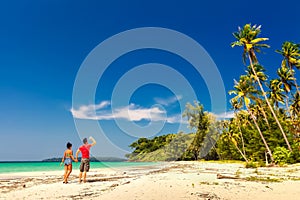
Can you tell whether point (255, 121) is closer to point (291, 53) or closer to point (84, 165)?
point (291, 53)

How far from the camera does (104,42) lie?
2248 centimetres

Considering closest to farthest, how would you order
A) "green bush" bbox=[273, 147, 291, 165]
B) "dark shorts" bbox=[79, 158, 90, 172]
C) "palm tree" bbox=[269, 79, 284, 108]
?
"dark shorts" bbox=[79, 158, 90, 172] < "green bush" bbox=[273, 147, 291, 165] < "palm tree" bbox=[269, 79, 284, 108]

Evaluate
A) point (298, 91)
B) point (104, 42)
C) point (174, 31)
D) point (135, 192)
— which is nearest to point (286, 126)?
point (298, 91)

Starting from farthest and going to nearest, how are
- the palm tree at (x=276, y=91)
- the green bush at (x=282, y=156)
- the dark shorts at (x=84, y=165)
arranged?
the palm tree at (x=276, y=91), the green bush at (x=282, y=156), the dark shorts at (x=84, y=165)

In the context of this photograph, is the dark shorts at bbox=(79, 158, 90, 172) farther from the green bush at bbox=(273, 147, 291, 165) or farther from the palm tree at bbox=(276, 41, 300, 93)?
the palm tree at bbox=(276, 41, 300, 93)

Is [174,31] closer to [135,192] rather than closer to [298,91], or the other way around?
[135,192]

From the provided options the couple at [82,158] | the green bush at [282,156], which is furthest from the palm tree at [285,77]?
the couple at [82,158]

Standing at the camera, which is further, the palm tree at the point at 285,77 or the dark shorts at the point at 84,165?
the palm tree at the point at 285,77

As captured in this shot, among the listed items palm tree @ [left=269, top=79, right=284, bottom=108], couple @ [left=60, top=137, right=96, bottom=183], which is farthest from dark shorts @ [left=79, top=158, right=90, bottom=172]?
palm tree @ [left=269, top=79, right=284, bottom=108]

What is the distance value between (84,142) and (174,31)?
18358 mm

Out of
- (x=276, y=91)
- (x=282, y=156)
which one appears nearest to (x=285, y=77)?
(x=276, y=91)

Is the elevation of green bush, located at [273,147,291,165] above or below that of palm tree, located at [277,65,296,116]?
below

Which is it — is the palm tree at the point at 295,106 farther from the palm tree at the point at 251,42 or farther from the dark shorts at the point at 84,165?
the dark shorts at the point at 84,165

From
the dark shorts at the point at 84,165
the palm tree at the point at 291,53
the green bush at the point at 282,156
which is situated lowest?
the dark shorts at the point at 84,165
